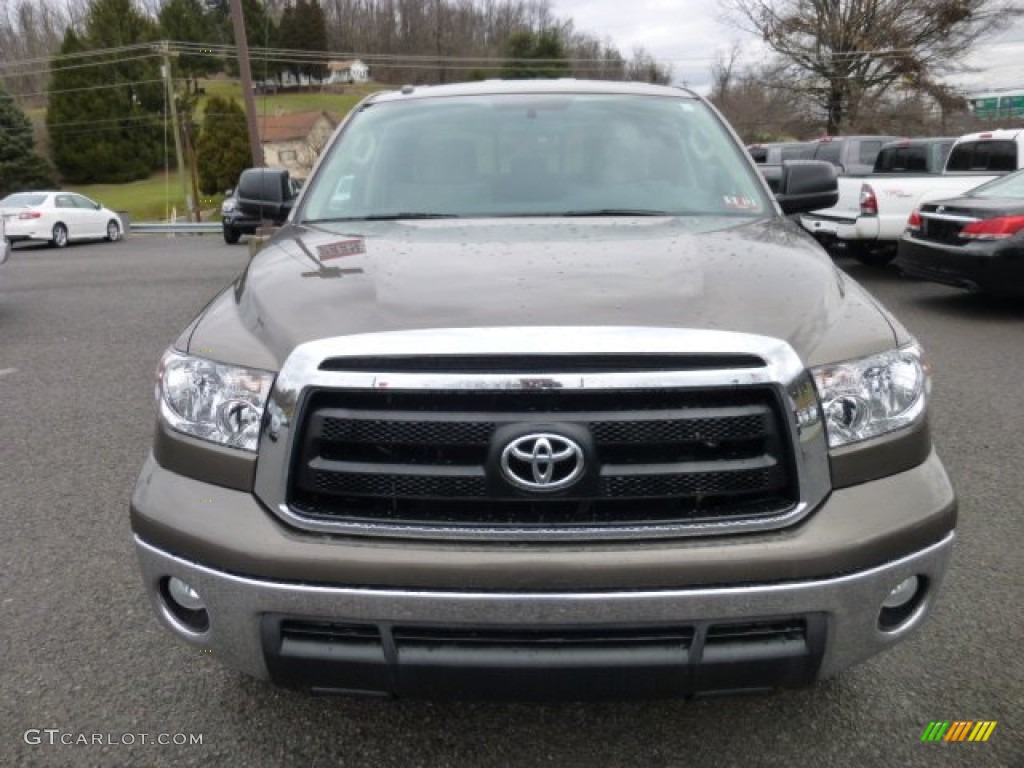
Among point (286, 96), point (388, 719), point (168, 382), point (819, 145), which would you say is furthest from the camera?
point (286, 96)

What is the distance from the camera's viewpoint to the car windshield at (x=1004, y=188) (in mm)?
8586

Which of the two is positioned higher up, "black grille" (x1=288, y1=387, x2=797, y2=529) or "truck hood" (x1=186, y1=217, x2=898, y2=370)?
"truck hood" (x1=186, y1=217, x2=898, y2=370)

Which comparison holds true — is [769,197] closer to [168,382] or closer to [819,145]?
[168,382]

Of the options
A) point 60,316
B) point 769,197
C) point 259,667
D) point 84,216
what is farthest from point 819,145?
point 84,216

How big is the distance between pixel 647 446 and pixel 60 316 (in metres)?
10.2

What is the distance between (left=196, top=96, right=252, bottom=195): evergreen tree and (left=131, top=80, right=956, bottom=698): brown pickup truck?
52.6 m

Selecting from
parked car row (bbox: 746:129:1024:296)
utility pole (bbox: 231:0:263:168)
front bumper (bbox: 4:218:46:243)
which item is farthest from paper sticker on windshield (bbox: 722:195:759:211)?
front bumper (bbox: 4:218:46:243)

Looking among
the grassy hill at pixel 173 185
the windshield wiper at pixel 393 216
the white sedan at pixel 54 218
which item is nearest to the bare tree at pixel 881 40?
the grassy hill at pixel 173 185

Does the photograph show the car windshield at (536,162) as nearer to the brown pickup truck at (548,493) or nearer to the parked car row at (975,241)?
the brown pickup truck at (548,493)

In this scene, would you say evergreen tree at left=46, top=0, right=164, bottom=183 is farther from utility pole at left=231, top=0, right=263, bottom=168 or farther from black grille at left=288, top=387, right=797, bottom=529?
black grille at left=288, top=387, right=797, bottom=529

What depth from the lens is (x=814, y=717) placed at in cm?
241

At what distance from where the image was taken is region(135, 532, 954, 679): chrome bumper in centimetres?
179

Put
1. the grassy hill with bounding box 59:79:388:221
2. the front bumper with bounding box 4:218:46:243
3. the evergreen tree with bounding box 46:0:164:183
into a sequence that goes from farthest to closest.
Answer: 1. the evergreen tree with bounding box 46:0:164:183
2. the grassy hill with bounding box 59:79:388:221
3. the front bumper with bounding box 4:218:46:243

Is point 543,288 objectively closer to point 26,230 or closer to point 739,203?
point 739,203
